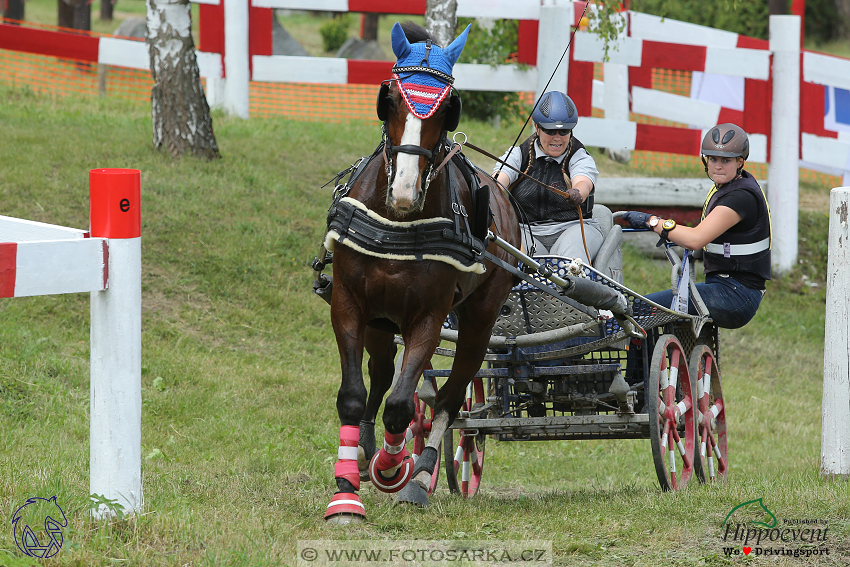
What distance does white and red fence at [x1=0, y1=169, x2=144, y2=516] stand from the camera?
3199 mm

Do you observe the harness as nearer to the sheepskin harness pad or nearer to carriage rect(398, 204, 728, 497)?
the sheepskin harness pad

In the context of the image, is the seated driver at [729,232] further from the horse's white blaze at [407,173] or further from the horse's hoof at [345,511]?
the horse's hoof at [345,511]

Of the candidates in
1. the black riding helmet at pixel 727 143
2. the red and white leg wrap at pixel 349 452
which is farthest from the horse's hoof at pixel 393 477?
the black riding helmet at pixel 727 143

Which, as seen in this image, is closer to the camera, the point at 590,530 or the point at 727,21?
the point at 590,530

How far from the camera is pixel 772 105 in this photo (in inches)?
419

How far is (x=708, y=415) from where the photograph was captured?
19.0 feet

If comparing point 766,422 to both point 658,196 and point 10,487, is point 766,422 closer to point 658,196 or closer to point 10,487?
point 658,196

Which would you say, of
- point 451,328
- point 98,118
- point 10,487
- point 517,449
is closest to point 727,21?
point 98,118

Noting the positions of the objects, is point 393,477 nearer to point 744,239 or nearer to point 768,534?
point 768,534

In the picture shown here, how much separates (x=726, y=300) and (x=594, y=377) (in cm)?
97

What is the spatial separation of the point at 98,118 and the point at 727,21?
72.9ft

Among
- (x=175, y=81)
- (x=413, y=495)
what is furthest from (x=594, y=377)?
(x=175, y=81)

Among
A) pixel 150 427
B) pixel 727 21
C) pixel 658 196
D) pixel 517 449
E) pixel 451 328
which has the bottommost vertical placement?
pixel 517 449

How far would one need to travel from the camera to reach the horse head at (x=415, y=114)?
11.9 feet
